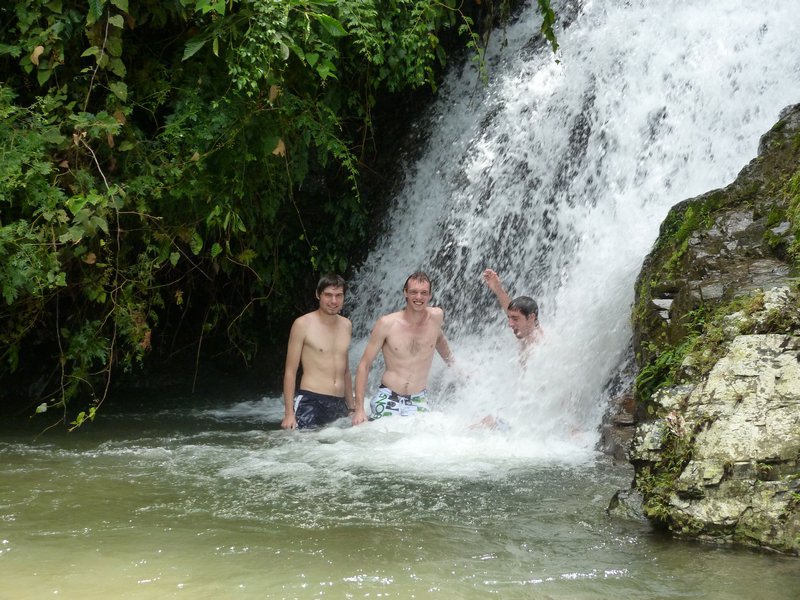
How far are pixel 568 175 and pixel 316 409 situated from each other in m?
3.08

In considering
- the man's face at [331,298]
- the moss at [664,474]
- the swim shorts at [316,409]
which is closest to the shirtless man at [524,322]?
the man's face at [331,298]

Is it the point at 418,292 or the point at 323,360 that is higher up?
the point at 418,292

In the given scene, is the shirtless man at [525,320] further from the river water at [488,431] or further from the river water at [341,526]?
the river water at [341,526]

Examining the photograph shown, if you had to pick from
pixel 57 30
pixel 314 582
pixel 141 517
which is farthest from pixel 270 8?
pixel 314 582

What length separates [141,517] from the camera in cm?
456

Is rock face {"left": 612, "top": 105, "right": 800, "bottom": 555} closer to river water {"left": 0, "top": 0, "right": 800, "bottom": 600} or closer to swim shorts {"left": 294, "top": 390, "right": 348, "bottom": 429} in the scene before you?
river water {"left": 0, "top": 0, "right": 800, "bottom": 600}

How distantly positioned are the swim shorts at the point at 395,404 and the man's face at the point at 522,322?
92cm

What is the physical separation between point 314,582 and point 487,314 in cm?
491

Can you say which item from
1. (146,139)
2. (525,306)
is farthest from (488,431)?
(146,139)

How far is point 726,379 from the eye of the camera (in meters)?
4.48

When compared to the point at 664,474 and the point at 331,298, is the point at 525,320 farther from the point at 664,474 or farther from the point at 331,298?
the point at 664,474

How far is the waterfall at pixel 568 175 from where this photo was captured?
7176 mm

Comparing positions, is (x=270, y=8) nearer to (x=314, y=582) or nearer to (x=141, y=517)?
(x=141, y=517)

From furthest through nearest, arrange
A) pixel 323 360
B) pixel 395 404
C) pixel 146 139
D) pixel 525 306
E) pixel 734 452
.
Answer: pixel 146 139, pixel 323 360, pixel 395 404, pixel 525 306, pixel 734 452
